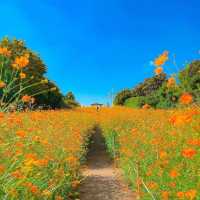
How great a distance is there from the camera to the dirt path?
8.23 m

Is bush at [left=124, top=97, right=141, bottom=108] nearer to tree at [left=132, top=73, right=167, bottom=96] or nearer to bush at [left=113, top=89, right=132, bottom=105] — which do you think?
tree at [left=132, top=73, right=167, bottom=96]

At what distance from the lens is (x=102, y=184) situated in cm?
952

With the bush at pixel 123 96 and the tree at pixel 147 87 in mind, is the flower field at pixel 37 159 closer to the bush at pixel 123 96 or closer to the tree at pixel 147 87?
the tree at pixel 147 87

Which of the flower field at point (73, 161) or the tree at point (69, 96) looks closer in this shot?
the flower field at point (73, 161)

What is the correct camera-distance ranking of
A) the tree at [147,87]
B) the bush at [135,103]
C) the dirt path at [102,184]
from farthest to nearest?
the tree at [147,87] → the bush at [135,103] → the dirt path at [102,184]

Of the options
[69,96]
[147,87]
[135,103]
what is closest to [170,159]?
[135,103]

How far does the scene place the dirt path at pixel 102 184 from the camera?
8234 millimetres

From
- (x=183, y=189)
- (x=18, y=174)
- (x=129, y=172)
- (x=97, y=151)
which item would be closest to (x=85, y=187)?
(x=129, y=172)

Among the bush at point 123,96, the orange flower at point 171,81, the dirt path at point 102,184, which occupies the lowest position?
the dirt path at point 102,184

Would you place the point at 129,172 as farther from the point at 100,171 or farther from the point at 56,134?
the point at 100,171

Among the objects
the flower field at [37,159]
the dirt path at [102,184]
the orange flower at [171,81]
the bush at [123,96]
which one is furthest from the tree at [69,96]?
the orange flower at [171,81]

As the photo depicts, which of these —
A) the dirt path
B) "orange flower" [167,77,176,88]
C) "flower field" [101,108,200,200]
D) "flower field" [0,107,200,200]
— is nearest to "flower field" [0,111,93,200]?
"flower field" [0,107,200,200]

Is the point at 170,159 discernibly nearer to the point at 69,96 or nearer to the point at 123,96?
the point at 123,96

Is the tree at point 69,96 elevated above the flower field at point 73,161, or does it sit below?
above
